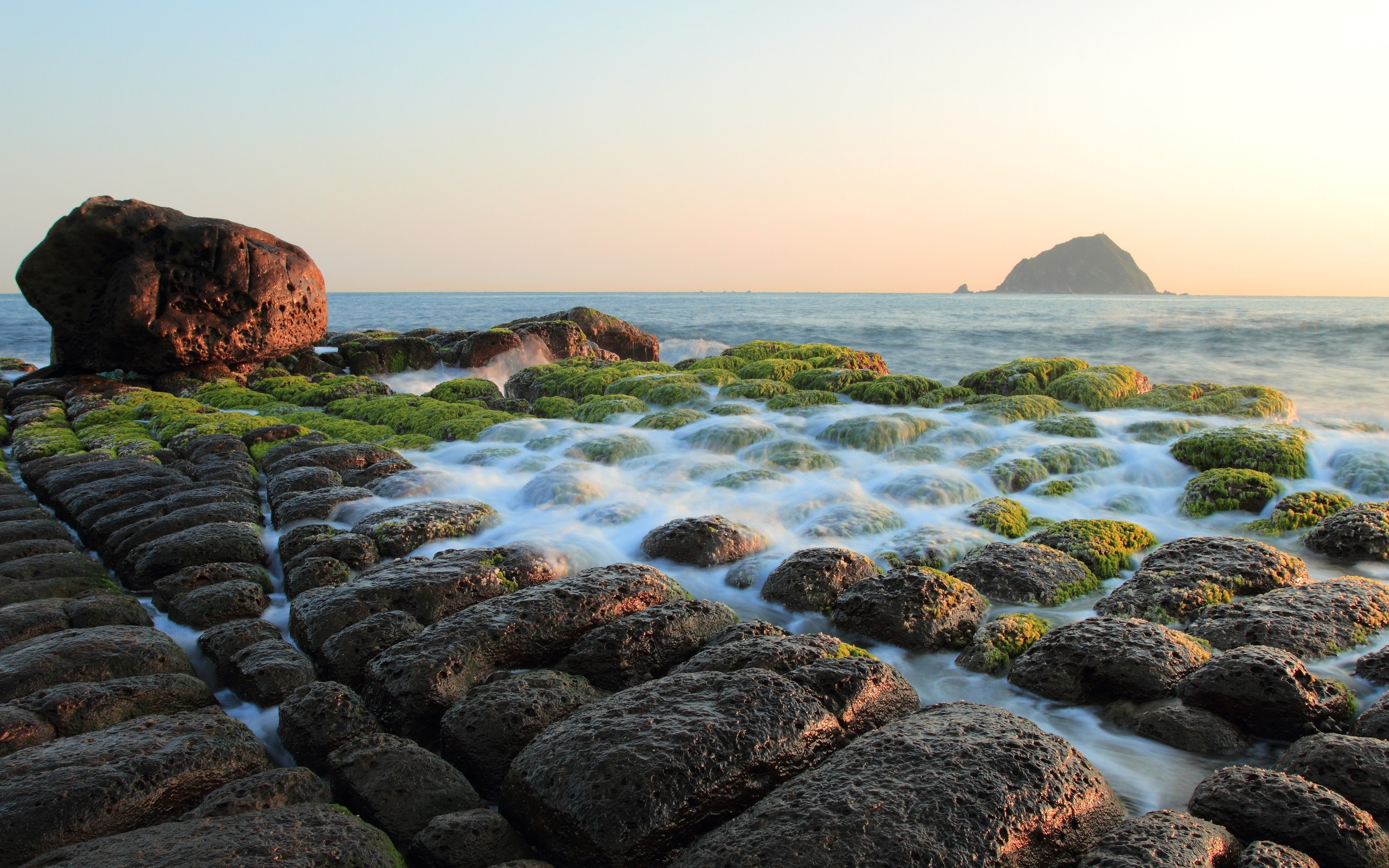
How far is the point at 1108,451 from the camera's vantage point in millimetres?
9078

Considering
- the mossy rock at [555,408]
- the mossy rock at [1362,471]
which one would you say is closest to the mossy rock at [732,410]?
the mossy rock at [555,408]

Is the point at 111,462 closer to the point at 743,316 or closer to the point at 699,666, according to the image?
the point at 699,666

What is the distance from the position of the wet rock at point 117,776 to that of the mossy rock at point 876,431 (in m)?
7.40

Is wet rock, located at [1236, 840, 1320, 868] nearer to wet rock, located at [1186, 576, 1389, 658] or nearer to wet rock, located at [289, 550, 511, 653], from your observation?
wet rock, located at [1186, 576, 1389, 658]

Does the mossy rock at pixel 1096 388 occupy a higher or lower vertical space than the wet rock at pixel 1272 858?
higher

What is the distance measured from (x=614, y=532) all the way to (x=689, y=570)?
1.04 meters

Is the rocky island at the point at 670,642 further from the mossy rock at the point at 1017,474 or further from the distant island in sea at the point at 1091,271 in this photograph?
the distant island in sea at the point at 1091,271

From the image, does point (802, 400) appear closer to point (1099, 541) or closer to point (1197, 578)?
point (1099, 541)

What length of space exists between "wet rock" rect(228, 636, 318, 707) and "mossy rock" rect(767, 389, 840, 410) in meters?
8.08

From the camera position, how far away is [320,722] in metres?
3.76

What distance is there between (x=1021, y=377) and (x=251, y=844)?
1218cm

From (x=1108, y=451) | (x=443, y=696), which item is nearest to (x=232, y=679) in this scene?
(x=443, y=696)

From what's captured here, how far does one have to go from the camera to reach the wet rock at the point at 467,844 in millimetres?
2982

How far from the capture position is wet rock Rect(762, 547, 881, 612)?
5.57m
